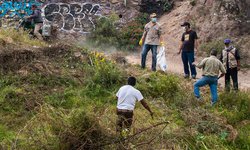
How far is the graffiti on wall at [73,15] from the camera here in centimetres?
1727

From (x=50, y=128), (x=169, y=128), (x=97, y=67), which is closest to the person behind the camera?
(x=50, y=128)

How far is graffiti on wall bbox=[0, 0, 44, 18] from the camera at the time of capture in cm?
1717

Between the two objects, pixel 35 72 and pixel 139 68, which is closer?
pixel 35 72

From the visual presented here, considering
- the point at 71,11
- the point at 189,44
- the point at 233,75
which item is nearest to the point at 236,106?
the point at 233,75

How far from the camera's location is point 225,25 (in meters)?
15.1

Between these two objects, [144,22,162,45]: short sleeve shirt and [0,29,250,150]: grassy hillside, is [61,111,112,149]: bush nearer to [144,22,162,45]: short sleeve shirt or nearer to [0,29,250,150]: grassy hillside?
[0,29,250,150]: grassy hillside

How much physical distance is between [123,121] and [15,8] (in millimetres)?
12391

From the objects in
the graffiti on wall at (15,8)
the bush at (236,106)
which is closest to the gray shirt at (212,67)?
the bush at (236,106)

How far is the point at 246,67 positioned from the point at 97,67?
17.5 feet

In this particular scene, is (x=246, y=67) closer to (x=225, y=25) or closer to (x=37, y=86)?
(x=225, y=25)

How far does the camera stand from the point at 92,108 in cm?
725

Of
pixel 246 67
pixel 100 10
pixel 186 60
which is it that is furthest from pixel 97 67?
pixel 100 10

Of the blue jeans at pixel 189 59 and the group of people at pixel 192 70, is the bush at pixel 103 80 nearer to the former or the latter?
the group of people at pixel 192 70

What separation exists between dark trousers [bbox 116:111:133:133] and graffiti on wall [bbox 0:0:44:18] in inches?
446
